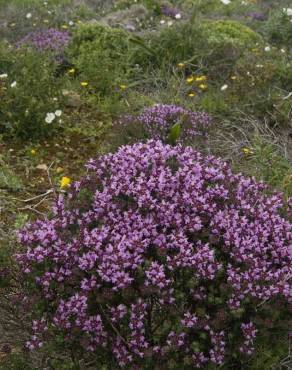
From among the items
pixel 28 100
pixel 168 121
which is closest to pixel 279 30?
pixel 168 121

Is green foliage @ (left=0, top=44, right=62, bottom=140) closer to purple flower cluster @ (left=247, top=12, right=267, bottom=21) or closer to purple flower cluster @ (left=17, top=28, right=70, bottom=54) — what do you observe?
purple flower cluster @ (left=17, top=28, right=70, bottom=54)

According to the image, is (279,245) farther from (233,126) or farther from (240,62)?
(240,62)

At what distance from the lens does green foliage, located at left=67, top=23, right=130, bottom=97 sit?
5.75 meters

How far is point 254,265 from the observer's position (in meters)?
2.34

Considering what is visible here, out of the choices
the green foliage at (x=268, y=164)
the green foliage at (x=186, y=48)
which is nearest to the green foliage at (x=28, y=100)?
the green foliage at (x=186, y=48)

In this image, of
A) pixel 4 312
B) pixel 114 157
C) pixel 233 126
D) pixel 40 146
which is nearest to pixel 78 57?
pixel 40 146

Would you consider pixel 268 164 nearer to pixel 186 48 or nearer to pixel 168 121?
pixel 168 121

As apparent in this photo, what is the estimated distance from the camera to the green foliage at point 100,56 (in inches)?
226

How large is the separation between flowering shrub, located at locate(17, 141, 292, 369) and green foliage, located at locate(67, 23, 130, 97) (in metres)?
3.25

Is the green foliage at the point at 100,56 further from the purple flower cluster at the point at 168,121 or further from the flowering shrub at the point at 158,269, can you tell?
the flowering shrub at the point at 158,269

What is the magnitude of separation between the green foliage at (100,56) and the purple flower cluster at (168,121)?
111 cm

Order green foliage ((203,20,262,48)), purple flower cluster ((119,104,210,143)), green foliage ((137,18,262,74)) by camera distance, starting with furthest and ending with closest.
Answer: green foliage ((203,20,262,48)) → green foliage ((137,18,262,74)) → purple flower cluster ((119,104,210,143))

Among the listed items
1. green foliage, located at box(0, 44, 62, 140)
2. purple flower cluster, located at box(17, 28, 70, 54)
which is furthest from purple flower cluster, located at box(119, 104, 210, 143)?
purple flower cluster, located at box(17, 28, 70, 54)

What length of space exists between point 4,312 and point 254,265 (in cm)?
117
